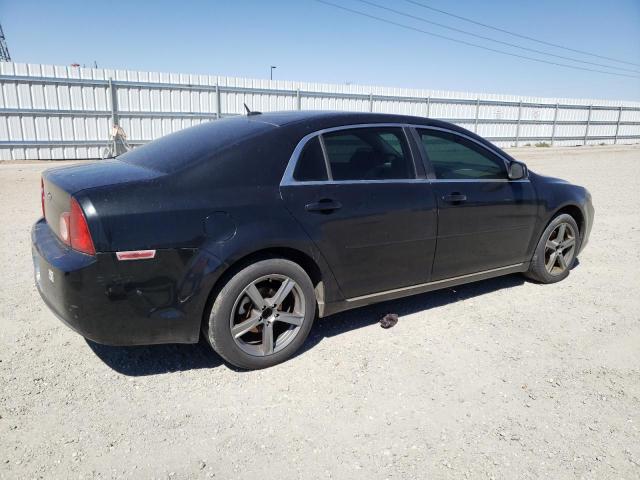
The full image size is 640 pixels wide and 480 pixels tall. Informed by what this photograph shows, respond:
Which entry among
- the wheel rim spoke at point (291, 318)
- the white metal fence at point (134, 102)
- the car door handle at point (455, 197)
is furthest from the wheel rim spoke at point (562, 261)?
the white metal fence at point (134, 102)

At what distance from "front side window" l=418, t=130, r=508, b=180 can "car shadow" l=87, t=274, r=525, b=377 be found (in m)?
1.14

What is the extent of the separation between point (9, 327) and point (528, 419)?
3.59 meters

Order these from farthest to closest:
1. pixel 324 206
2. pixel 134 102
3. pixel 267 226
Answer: pixel 134 102, pixel 324 206, pixel 267 226

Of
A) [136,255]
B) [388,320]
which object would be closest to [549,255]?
[388,320]

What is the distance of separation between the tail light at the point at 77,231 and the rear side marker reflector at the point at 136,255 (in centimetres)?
14

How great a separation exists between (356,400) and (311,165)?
1.52 m

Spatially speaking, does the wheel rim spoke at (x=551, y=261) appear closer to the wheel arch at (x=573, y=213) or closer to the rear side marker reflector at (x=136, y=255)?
the wheel arch at (x=573, y=213)

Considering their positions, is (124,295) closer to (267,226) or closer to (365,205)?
(267,226)

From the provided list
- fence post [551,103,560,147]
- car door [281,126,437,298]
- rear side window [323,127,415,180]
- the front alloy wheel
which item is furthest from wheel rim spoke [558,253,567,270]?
fence post [551,103,560,147]

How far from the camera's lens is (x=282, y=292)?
3254 millimetres

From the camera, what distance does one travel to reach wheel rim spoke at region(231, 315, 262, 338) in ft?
10.3

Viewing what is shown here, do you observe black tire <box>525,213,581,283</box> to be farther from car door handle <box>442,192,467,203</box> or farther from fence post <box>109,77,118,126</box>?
fence post <box>109,77,118,126</box>

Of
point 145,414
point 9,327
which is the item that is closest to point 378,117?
point 145,414

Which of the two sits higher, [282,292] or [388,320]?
[282,292]
